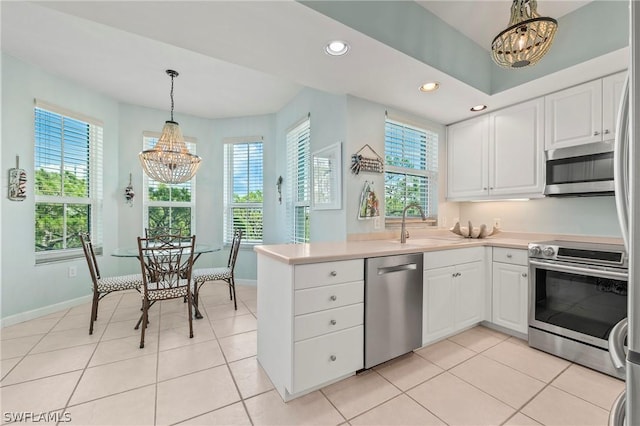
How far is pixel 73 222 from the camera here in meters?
3.49

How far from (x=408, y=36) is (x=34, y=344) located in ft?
13.3

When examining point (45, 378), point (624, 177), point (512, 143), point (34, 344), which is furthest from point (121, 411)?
point (512, 143)

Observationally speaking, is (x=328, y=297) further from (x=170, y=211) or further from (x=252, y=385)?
(x=170, y=211)

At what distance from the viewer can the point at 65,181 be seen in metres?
3.39

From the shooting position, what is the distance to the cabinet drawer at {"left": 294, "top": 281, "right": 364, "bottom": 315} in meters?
1.64

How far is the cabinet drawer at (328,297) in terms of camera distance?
64.4 inches

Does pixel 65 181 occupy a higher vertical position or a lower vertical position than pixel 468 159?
lower

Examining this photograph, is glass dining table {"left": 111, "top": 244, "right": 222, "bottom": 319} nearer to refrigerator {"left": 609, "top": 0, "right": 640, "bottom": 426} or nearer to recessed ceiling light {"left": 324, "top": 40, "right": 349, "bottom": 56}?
recessed ceiling light {"left": 324, "top": 40, "right": 349, "bottom": 56}

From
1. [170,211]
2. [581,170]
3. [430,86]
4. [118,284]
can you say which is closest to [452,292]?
[581,170]

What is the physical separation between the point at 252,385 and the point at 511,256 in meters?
2.48

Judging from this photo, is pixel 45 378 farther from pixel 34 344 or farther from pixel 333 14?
pixel 333 14

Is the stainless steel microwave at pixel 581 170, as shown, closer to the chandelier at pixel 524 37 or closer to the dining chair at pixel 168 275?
the chandelier at pixel 524 37

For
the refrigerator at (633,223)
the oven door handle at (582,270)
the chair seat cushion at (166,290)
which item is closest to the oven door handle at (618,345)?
the refrigerator at (633,223)

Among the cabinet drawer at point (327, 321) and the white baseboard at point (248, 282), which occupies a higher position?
the cabinet drawer at point (327, 321)
